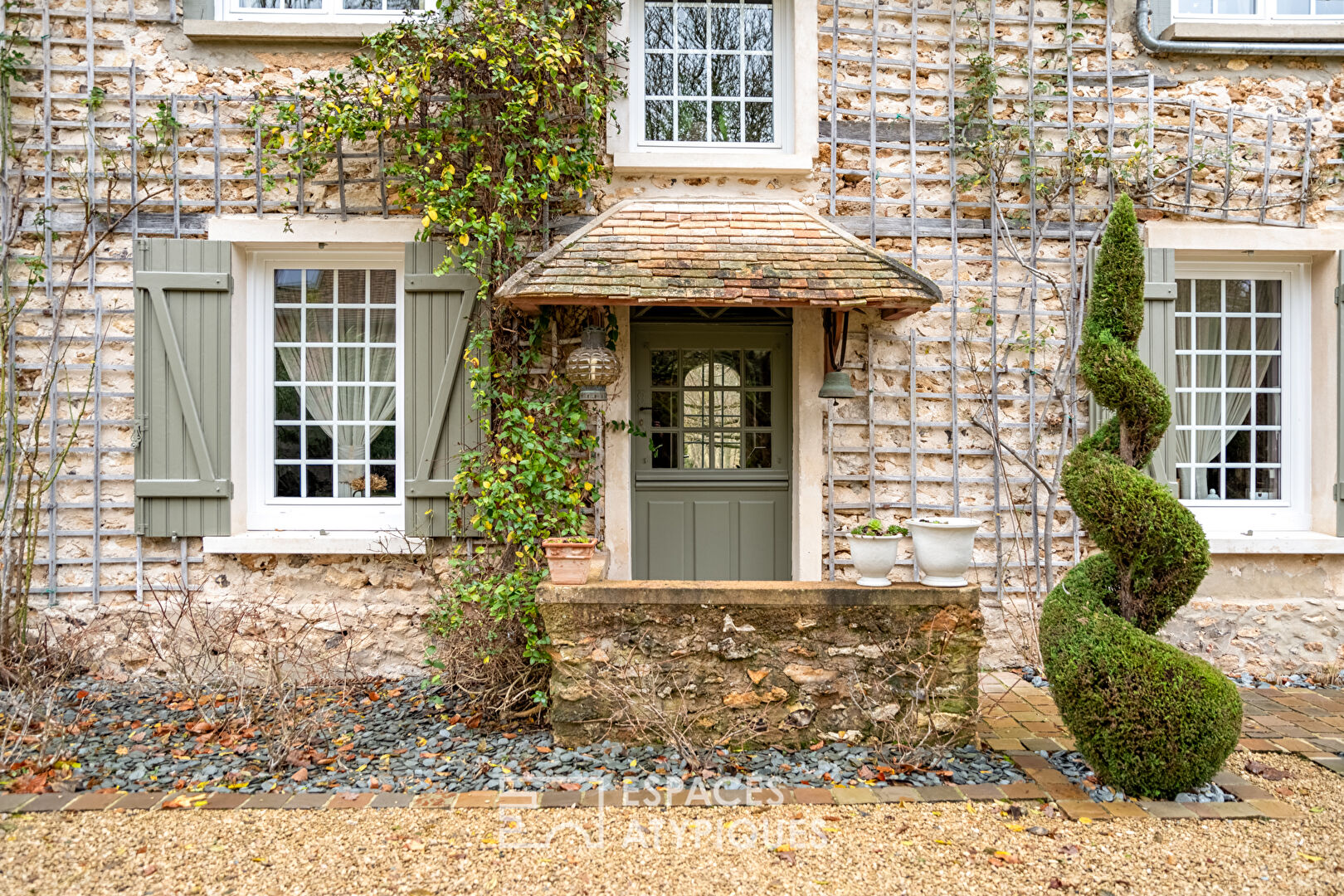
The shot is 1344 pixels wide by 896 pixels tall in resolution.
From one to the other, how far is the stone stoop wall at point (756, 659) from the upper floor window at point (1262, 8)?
446 cm

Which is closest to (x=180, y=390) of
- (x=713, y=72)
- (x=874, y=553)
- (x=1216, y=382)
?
(x=713, y=72)

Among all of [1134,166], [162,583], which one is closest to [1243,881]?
[1134,166]

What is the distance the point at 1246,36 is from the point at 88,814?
7.58 meters

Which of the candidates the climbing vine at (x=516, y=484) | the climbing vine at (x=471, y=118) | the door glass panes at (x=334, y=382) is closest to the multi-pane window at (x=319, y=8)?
the climbing vine at (x=471, y=118)

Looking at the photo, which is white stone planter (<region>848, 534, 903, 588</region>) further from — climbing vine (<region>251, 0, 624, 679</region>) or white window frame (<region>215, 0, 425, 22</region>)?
white window frame (<region>215, 0, 425, 22</region>)

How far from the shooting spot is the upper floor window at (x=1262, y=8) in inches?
212

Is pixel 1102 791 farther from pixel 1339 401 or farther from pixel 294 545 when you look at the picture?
pixel 294 545

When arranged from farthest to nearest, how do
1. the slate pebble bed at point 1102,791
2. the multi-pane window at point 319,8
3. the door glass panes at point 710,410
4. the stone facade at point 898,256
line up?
1. the door glass panes at point 710,410
2. the multi-pane window at point 319,8
3. the stone facade at point 898,256
4. the slate pebble bed at point 1102,791

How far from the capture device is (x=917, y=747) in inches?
147

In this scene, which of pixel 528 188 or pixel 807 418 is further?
pixel 807 418

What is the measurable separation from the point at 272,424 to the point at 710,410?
9.31 ft

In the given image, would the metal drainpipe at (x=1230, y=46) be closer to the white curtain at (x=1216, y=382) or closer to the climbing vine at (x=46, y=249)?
the white curtain at (x=1216, y=382)

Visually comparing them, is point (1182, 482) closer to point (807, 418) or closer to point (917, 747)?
point (807, 418)

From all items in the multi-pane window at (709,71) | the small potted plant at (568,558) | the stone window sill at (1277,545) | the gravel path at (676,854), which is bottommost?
the gravel path at (676,854)
